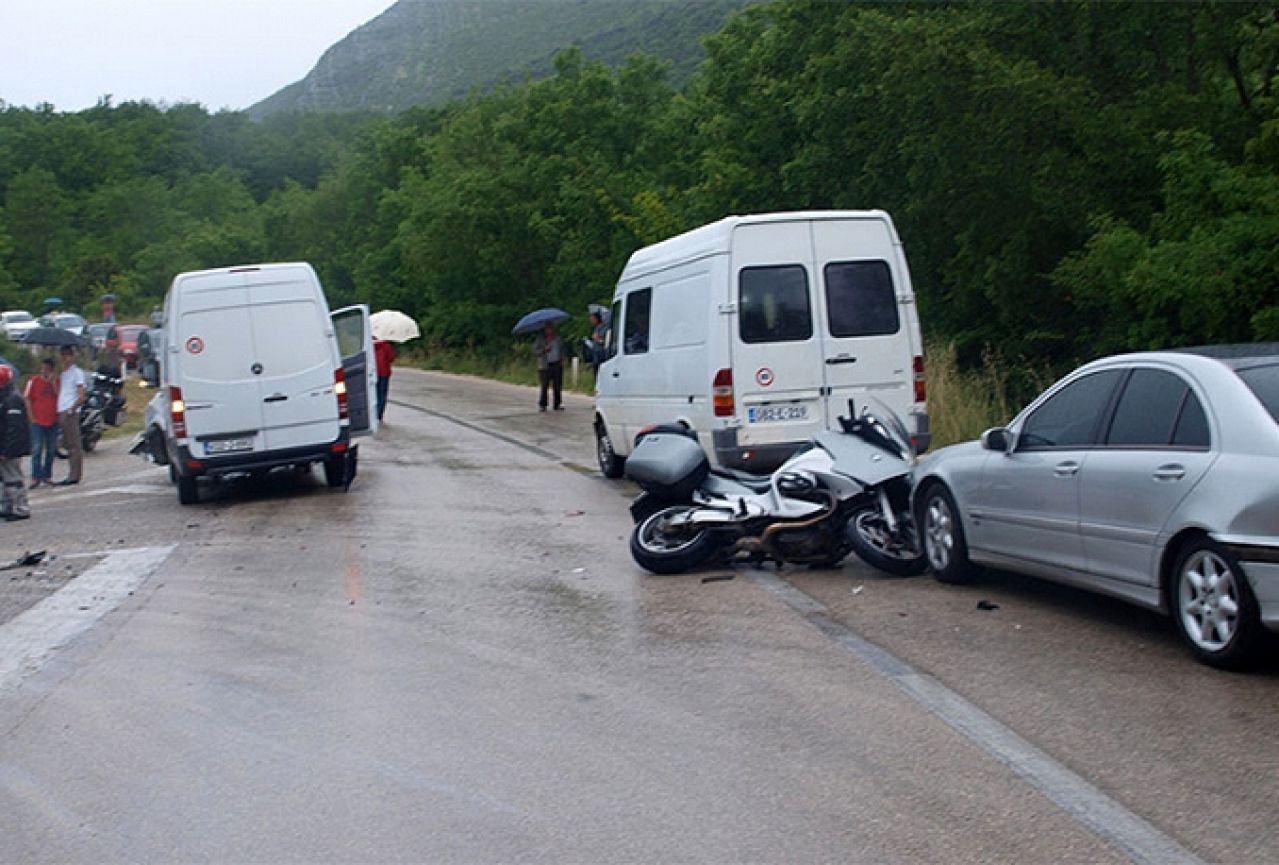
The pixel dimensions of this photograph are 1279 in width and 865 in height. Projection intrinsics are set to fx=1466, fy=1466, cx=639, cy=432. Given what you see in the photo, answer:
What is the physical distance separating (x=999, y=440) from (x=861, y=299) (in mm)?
4294

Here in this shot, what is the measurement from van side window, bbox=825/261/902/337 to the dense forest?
6535 millimetres

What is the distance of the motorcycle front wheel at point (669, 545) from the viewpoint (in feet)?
33.6

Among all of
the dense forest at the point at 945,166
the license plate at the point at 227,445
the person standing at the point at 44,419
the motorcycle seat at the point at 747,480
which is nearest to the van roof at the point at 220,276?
the license plate at the point at 227,445

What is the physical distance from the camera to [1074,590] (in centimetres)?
927

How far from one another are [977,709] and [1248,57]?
1798 cm

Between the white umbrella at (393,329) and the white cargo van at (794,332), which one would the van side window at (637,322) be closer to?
the white cargo van at (794,332)

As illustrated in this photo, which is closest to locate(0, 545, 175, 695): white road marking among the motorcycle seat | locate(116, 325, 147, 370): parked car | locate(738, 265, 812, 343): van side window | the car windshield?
the motorcycle seat

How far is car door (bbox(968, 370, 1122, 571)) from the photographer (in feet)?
26.7

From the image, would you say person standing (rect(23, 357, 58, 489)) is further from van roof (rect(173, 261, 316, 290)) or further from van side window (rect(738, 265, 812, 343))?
van side window (rect(738, 265, 812, 343))

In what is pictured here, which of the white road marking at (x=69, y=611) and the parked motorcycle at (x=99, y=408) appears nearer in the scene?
the white road marking at (x=69, y=611)

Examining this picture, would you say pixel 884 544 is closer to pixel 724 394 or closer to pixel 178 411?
pixel 724 394

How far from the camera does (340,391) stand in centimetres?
1614

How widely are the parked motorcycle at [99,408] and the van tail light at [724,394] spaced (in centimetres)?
1299

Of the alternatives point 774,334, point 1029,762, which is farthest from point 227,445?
point 1029,762
